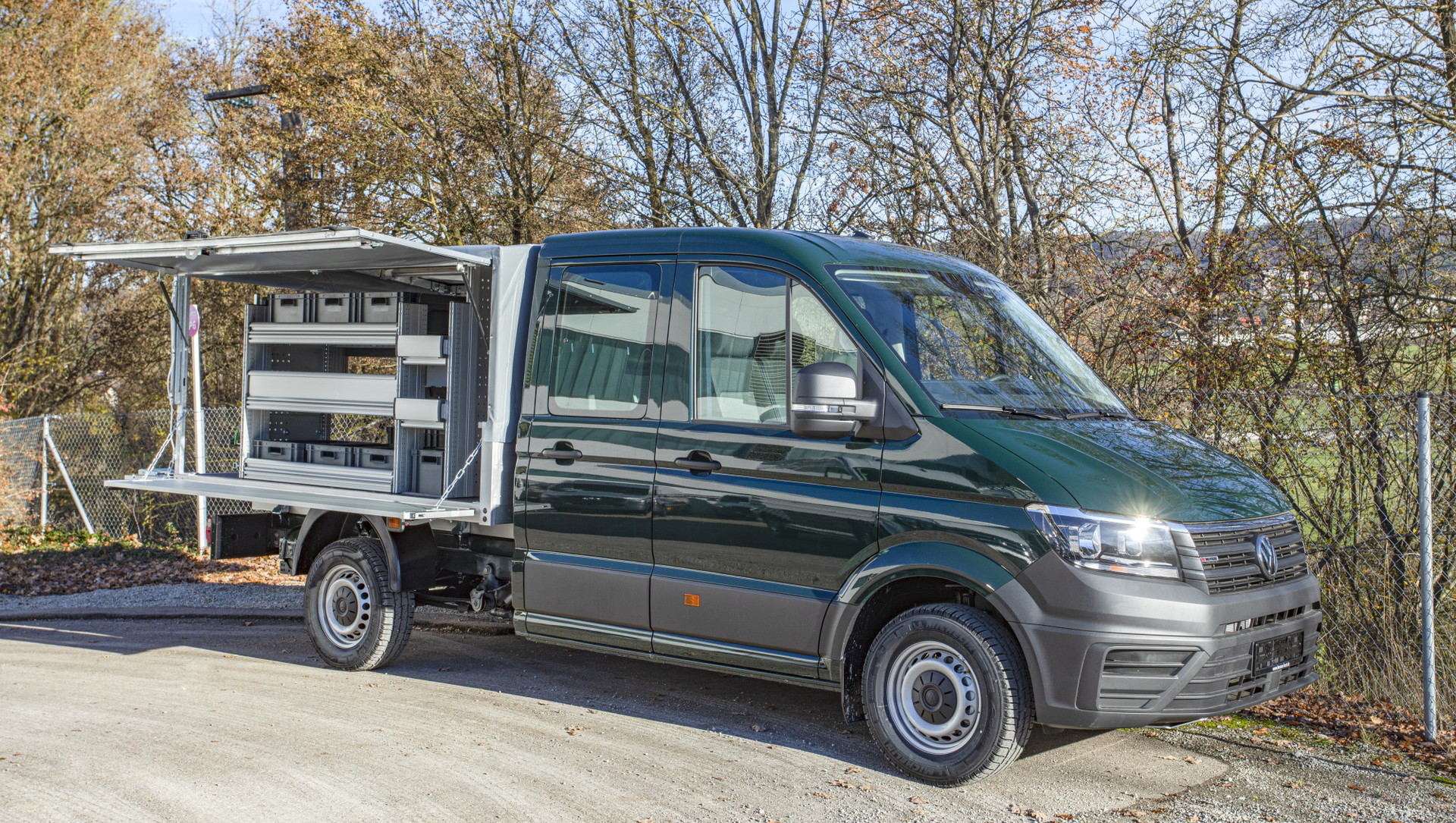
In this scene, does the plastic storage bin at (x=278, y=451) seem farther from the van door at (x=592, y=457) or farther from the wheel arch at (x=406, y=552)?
the van door at (x=592, y=457)

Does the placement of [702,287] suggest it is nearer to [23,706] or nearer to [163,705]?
[163,705]

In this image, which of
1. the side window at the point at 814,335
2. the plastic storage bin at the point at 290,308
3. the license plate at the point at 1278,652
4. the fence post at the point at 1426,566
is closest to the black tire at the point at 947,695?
the license plate at the point at 1278,652

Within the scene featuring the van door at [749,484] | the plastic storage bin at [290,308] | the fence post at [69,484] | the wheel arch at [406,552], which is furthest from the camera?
the fence post at [69,484]

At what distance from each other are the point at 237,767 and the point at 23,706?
6.85 ft

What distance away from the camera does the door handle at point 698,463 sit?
5.95 meters

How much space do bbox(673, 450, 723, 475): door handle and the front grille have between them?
2.20 meters

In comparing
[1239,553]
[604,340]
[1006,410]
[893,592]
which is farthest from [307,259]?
[1239,553]

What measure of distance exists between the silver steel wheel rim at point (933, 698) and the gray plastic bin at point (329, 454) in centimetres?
436

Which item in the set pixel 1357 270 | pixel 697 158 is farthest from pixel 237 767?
pixel 697 158

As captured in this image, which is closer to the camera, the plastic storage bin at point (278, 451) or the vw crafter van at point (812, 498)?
the vw crafter van at point (812, 498)

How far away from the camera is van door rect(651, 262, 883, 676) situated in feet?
18.4

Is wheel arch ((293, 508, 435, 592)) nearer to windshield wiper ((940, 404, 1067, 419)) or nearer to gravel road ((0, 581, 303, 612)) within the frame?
gravel road ((0, 581, 303, 612))

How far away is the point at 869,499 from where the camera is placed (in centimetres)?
547

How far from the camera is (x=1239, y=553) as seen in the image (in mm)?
5180
